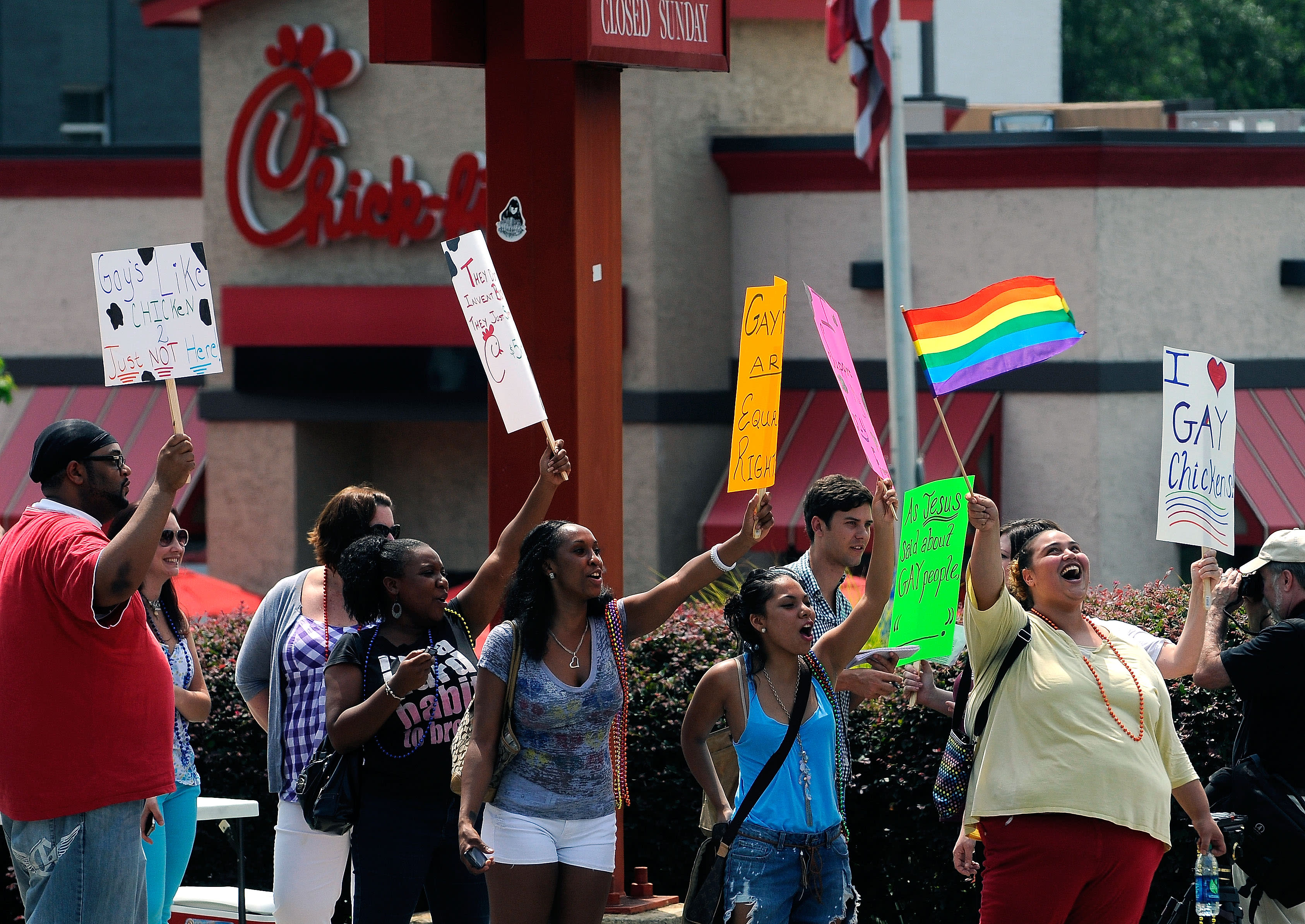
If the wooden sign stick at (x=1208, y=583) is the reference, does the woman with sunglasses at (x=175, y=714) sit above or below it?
below

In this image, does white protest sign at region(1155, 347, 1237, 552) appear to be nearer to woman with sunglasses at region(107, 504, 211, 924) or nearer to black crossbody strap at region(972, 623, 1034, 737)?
black crossbody strap at region(972, 623, 1034, 737)

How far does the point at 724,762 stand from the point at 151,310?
2282 mm

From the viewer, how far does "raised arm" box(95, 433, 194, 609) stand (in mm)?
4562

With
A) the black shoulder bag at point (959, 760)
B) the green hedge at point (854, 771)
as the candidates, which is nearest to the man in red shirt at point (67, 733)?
the black shoulder bag at point (959, 760)

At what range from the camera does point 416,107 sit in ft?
56.6

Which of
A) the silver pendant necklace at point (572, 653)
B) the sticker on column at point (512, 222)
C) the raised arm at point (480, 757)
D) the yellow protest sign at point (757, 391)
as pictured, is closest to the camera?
the raised arm at point (480, 757)

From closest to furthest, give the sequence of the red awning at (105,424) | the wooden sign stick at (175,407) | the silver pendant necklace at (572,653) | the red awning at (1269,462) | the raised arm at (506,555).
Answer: the wooden sign stick at (175,407)
the silver pendant necklace at (572,653)
the raised arm at (506,555)
the red awning at (1269,462)
the red awning at (105,424)

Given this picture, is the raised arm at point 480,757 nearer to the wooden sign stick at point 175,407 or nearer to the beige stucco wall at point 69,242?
the wooden sign stick at point 175,407

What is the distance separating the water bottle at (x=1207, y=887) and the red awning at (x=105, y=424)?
1404cm

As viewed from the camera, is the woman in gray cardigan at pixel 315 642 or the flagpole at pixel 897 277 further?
the flagpole at pixel 897 277

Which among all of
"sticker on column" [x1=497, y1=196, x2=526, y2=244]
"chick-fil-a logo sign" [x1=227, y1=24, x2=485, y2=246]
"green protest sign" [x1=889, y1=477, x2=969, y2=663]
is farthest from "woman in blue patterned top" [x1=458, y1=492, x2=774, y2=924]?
"chick-fil-a logo sign" [x1=227, y1=24, x2=485, y2=246]

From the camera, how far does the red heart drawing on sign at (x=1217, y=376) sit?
19.3 ft

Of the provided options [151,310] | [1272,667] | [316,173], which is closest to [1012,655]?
[1272,667]

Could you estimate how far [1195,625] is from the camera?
5.76 m
